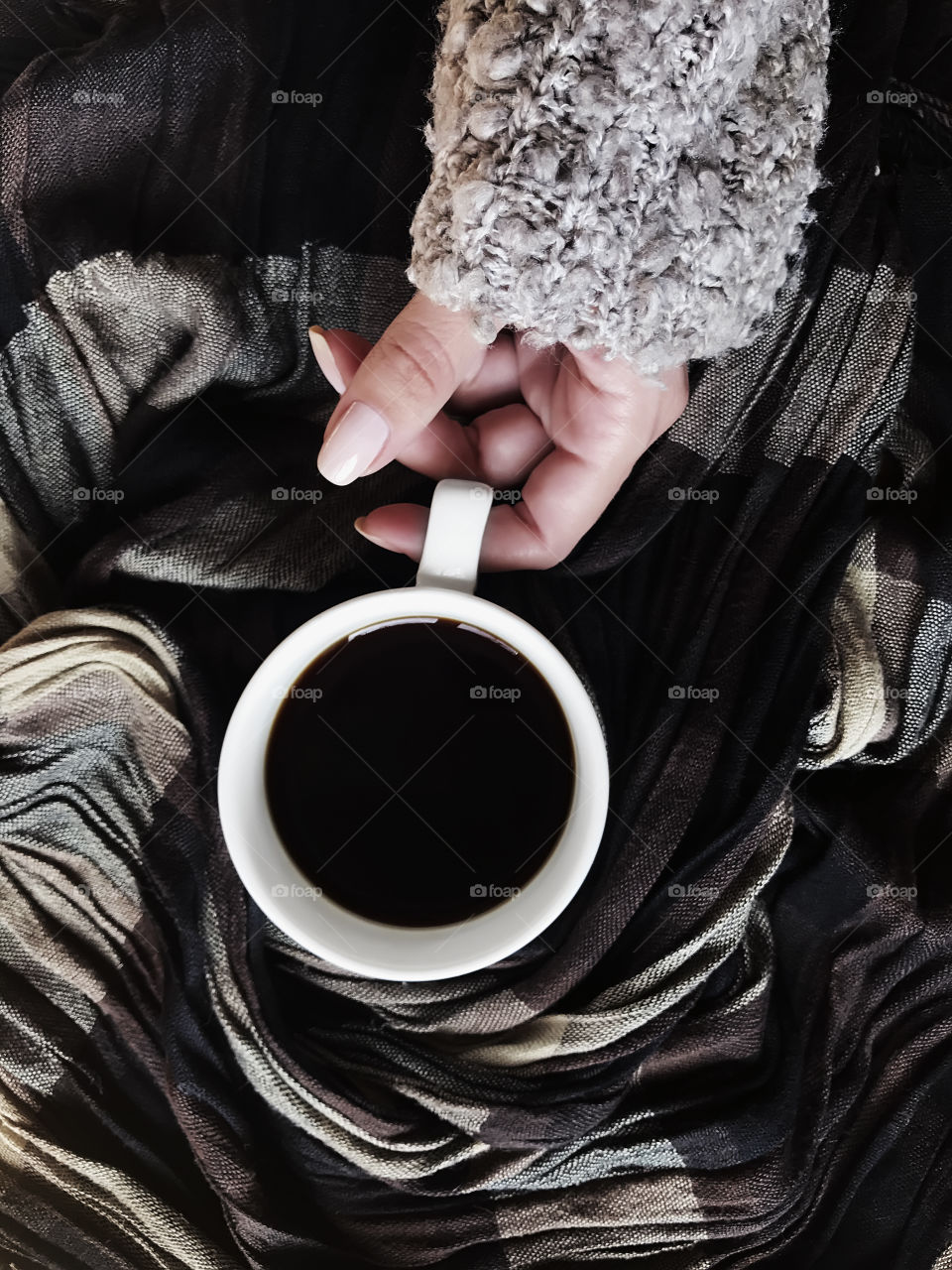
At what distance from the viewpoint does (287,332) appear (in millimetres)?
652

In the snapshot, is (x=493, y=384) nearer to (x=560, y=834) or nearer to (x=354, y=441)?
(x=354, y=441)

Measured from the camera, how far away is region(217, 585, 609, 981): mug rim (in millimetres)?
509

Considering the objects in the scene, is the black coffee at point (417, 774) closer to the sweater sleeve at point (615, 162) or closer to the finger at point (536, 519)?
the finger at point (536, 519)

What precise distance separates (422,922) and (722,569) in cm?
30

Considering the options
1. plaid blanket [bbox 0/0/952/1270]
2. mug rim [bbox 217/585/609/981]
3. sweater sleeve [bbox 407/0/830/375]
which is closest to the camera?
sweater sleeve [bbox 407/0/830/375]

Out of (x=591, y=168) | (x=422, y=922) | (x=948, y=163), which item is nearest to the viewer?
(x=591, y=168)

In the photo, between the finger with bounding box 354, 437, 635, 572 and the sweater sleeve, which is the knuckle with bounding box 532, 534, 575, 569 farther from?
the sweater sleeve

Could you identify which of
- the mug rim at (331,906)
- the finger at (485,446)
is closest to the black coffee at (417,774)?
the mug rim at (331,906)

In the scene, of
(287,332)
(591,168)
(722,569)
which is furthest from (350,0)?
(722,569)

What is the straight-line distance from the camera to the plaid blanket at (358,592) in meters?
0.61

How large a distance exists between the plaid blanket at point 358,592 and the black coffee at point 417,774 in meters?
0.09

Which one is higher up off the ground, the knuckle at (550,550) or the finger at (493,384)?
the finger at (493,384)

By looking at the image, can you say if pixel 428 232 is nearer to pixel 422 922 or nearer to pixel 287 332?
pixel 287 332

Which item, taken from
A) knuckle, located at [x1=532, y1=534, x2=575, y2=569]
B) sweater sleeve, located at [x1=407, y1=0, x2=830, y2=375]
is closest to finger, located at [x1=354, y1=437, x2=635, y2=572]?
knuckle, located at [x1=532, y1=534, x2=575, y2=569]
